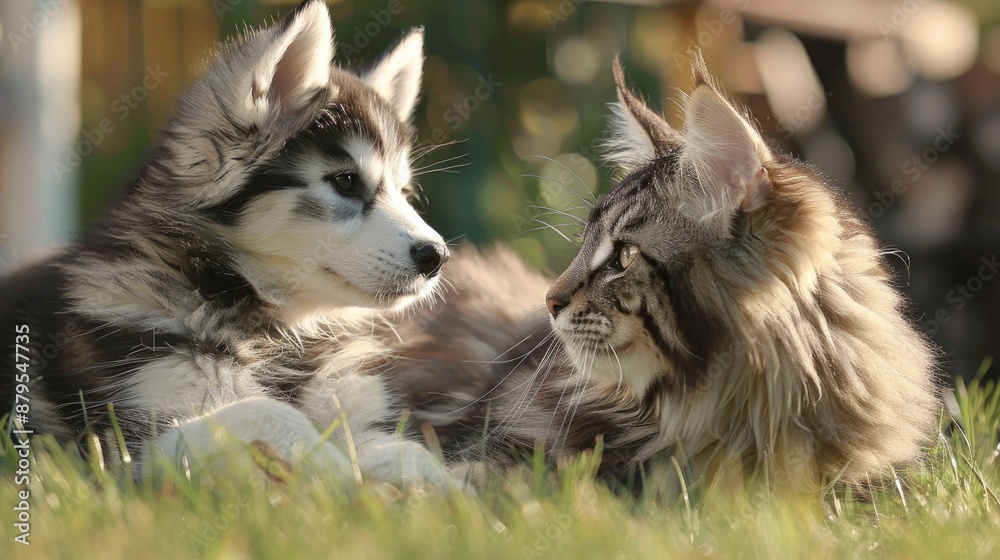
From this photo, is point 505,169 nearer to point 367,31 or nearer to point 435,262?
point 367,31

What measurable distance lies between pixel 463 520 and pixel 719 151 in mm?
1002

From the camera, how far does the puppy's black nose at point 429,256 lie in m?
2.58

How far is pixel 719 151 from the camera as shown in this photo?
203 cm

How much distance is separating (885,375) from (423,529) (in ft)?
3.88

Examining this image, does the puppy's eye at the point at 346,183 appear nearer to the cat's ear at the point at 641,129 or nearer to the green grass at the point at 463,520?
the cat's ear at the point at 641,129

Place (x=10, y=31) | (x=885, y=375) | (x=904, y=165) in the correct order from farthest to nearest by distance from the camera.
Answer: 1. (x=904, y=165)
2. (x=10, y=31)
3. (x=885, y=375)

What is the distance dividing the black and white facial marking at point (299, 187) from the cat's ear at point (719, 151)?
851 millimetres

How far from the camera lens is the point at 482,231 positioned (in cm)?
482

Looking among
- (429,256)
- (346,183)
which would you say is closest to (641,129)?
(429,256)

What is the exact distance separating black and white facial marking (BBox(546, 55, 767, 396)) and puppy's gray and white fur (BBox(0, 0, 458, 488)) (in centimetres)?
60

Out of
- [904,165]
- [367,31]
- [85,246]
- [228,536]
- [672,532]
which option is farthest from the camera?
[367,31]

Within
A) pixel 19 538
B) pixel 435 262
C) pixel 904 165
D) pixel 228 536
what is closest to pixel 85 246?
pixel 435 262

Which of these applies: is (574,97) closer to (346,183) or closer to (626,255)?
(346,183)

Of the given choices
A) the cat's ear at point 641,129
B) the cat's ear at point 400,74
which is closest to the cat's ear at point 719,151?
the cat's ear at point 641,129
